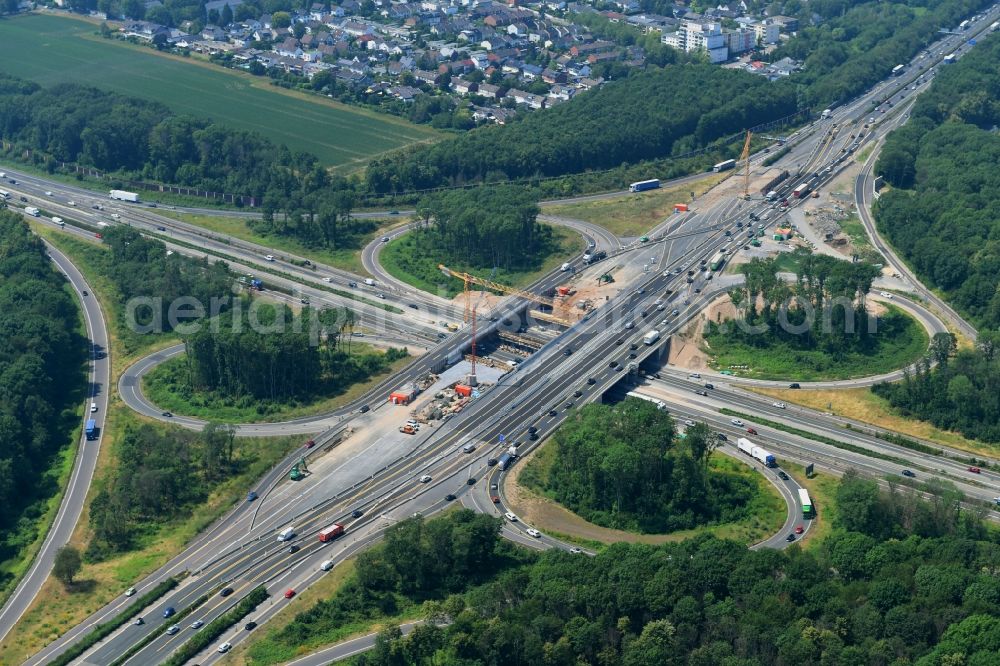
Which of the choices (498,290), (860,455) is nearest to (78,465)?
(498,290)

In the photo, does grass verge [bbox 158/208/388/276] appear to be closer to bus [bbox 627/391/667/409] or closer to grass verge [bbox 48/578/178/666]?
bus [bbox 627/391/667/409]

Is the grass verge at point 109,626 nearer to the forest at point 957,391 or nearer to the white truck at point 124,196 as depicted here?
the forest at point 957,391

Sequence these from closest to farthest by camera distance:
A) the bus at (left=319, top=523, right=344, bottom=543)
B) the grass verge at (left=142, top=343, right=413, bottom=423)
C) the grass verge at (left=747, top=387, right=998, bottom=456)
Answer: the bus at (left=319, top=523, right=344, bottom=543) → the grass verge at (left=747, top=387, right=998, bottom=456) → the grass verge at (left=142, top=343, right=413, bottom=423)

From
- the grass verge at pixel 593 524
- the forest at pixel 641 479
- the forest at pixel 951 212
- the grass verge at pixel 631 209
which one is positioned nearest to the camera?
the grass verge at pixel 593 524

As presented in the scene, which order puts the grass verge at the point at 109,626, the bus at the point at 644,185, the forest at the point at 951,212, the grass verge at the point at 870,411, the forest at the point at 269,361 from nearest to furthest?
the grass verge at the point at 109,626, the grass verge at the point at 870,411, the forest at the point at 269,361, the forest at the point at 951,212, the bus at the point at 644,185

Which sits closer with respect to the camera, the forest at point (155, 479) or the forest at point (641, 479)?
the forest at point (155, 479)

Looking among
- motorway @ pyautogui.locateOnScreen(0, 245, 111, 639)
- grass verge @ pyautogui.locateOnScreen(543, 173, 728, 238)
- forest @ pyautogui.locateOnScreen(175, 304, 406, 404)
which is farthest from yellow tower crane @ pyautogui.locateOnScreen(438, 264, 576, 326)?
motorway @ pyautogui.locateOnScreen(0, 245, 111, 639)

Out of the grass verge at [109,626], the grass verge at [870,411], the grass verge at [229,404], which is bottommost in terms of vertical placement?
the grass verge at [109,626]

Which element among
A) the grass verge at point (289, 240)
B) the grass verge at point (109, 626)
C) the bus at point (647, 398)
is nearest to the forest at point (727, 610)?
the grass verge at point (109, 626)
